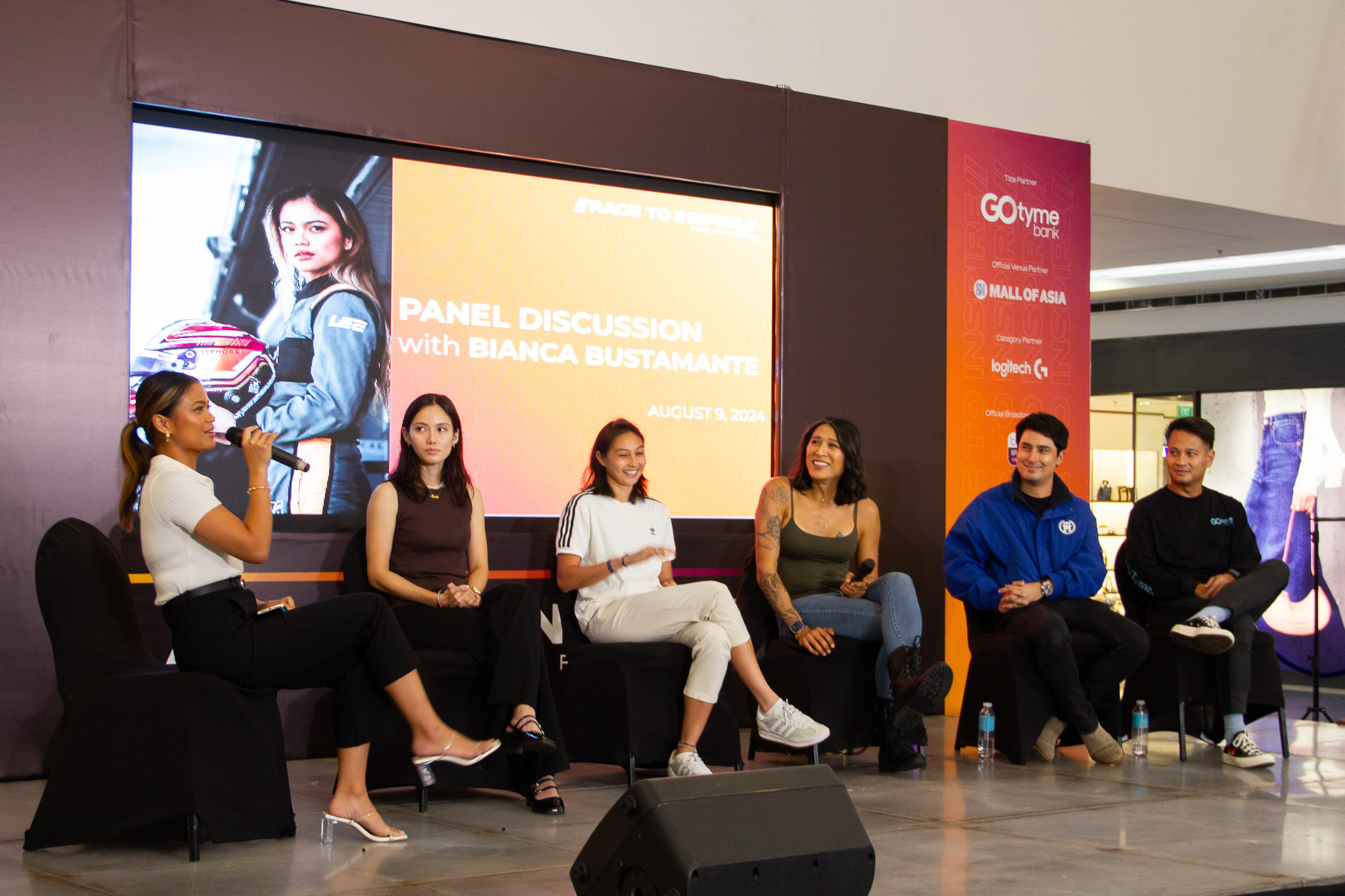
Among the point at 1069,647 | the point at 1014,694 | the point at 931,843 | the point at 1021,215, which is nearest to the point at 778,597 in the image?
the point at 1014,694

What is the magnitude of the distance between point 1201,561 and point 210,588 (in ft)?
12.6

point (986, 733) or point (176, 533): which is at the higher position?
point (176, 533)

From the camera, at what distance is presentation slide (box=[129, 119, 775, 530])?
465 cm

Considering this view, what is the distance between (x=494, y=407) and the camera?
5164 mm

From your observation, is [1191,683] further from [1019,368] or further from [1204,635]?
[1019,368]

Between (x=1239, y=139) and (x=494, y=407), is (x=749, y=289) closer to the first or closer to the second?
(x=494, y=407)

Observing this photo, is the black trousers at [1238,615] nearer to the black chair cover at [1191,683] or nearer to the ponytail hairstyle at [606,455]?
the black chair cover at [1191,683]

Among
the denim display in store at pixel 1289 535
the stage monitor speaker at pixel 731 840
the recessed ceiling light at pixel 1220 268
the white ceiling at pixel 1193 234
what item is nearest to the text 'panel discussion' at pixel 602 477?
the stage monitor speaker at pixel 731 840

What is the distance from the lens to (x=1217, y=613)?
16.1ft

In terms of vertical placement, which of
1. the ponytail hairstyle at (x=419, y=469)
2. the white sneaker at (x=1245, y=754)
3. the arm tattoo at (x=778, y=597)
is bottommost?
the white sneaker at (x=1245, y=754)

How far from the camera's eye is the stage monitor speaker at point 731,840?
212 centimetres

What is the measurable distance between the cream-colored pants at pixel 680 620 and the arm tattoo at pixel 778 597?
27 centimetres

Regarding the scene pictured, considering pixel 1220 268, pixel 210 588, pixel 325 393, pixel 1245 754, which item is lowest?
pixel 1245 754

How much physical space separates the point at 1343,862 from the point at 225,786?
109 inches
